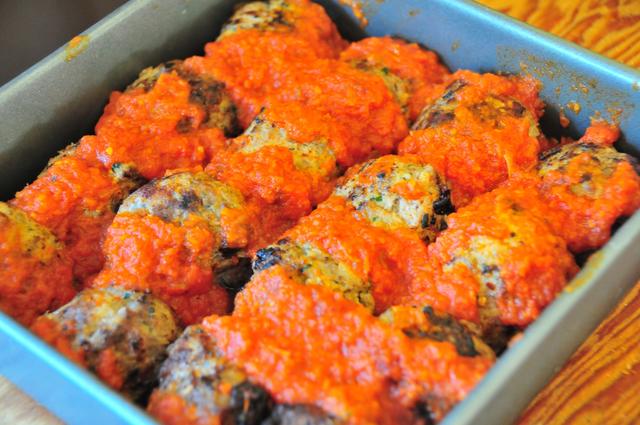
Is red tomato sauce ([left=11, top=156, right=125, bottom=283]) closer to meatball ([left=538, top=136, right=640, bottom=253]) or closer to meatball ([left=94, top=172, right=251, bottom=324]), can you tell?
meatball ([left=94, top=172, right=251, bottom=324])

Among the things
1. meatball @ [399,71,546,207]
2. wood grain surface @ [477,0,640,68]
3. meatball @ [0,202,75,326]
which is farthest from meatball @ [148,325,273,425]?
wood grain surface @ [477,0,640,68]

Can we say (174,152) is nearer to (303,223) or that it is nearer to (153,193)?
(153,193)

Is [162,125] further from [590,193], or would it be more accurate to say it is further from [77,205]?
[590,193]

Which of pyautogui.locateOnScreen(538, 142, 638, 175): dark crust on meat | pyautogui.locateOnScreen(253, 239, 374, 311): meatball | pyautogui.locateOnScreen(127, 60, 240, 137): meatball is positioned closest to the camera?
pyautogui.locateOnScreen(253, 239, 374, 311): meatball

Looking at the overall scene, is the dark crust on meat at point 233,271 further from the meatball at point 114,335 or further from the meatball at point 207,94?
the meatball at point 207,94

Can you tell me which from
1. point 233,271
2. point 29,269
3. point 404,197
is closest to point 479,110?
point 404,197

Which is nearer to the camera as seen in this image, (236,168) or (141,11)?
(236,168)

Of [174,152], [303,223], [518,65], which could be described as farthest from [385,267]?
[518,65]
